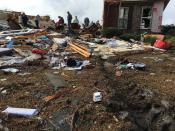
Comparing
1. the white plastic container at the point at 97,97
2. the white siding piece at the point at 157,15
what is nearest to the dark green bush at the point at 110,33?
the white siding piece at the point at 157,15

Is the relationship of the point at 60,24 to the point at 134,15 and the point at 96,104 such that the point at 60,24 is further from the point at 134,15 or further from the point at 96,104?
the point at 96,104

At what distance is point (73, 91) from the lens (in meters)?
8.89

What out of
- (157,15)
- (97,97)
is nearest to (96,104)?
(97,97)

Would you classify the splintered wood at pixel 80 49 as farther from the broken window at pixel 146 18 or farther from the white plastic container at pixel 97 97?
the broken window at pixel 146 18

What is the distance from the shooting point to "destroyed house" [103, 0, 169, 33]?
80.7ft

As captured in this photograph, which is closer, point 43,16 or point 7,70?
point 7,70

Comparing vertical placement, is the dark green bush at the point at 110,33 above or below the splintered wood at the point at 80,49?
below

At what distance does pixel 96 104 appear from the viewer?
8008mm

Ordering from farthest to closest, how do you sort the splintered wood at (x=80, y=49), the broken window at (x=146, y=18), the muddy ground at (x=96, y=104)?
1. the broken window at (x=146, y=18)
2. the splintered wood at (x=80, y=49)
3. the muddy ground at (x=96, y=104)

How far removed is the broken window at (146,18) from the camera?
24.9 m

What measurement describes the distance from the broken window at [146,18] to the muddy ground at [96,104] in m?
13.7

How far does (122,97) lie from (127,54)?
6350 mm

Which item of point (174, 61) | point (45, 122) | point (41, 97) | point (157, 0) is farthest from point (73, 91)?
point (157, 0)

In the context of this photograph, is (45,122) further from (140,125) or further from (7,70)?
(7,70)
